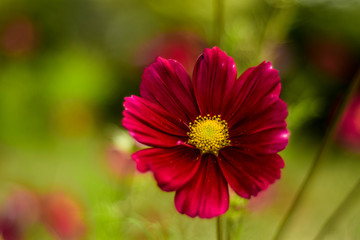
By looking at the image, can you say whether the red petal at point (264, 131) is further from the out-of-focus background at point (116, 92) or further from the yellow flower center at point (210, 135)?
the out-of-focus background at point (116, 92)

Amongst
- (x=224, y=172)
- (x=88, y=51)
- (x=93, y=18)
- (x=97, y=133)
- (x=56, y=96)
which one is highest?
(x=93, y=18)

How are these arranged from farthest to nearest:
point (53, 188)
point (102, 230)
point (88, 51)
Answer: point (88, 51), point (53, 188), point (102, 230)

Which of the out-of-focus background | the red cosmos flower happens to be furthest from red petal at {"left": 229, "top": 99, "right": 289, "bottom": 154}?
the out-of-focus background

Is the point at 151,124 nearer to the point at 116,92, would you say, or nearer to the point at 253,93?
the point at 253,93

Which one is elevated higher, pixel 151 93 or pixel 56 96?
pixel 56 96

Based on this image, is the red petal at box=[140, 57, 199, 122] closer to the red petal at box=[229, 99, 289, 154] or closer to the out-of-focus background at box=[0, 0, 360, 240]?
the red petal at box=[229, 99, 289, 154]

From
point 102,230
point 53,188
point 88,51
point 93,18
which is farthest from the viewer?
point 93,18

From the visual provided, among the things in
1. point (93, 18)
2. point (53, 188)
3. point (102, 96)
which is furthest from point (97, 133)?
point (53, 188)

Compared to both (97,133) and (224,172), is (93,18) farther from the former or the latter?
(224,172)
